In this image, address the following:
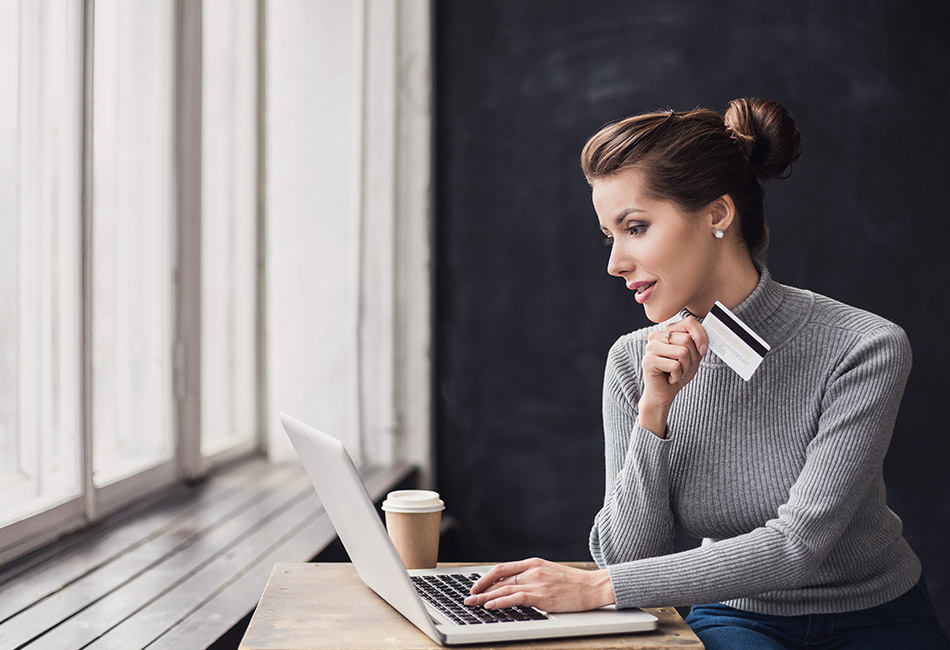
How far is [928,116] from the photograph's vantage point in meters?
2.78

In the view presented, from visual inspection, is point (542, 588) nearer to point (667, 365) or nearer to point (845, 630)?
point (667, 365)

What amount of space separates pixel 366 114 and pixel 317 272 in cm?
51

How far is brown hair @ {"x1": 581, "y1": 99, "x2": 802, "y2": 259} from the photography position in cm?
148

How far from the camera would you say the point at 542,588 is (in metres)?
1.20

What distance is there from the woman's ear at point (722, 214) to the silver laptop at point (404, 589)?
0.65 meters

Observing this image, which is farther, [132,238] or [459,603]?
[132,238]

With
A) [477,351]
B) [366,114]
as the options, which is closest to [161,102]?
[366,114]

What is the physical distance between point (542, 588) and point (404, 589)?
0.20 meters

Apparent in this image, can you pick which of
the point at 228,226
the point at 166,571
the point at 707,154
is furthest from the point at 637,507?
the point at 228,226

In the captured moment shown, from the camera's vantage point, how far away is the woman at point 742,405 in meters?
1.39

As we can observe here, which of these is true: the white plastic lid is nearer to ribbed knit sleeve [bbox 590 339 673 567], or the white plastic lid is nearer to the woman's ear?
ribbed knit sleeve [bbox 590 339 673 567]

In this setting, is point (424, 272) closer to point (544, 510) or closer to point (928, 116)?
point (544, 510)

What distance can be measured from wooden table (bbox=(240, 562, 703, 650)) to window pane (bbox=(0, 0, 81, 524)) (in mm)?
729

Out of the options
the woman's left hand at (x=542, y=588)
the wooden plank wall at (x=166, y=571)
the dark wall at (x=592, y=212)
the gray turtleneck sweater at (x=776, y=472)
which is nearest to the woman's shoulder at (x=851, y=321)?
the gray turtleneck sweater at (x=776, y=472)
